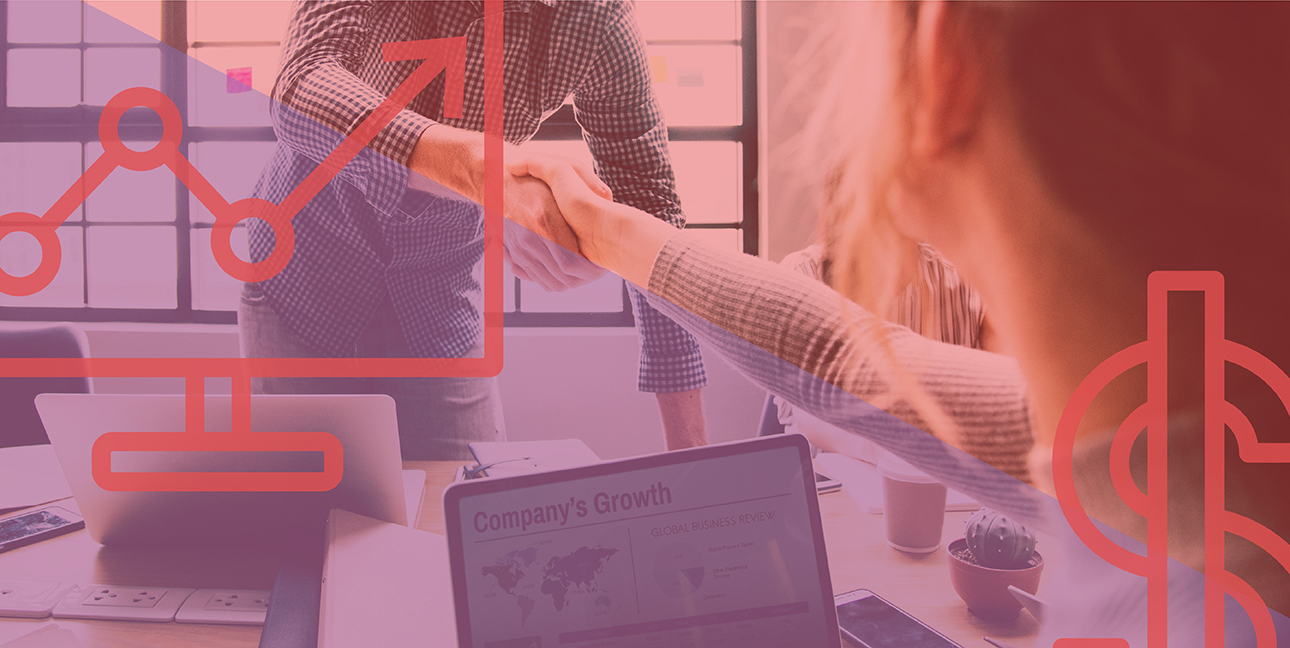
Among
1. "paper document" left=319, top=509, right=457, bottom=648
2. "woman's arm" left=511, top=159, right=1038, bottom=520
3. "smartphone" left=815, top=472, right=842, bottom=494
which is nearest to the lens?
"woman's arm" left=511, top=159, right=1038, bottom=520

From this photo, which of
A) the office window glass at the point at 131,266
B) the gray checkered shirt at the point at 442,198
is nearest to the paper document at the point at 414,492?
the gray checkered shirt at the point at 442,198

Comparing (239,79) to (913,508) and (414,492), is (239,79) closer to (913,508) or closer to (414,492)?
(414,492)

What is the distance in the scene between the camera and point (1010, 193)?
22 centimetres

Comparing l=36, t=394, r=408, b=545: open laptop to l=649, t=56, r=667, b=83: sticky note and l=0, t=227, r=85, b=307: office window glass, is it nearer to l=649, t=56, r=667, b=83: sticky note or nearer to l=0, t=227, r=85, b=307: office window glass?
l=649, t=56, r=667, b=83: sticky note

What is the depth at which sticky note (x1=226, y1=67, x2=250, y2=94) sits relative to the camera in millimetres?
2488

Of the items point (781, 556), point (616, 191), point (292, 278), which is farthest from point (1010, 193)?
point (292, 278)

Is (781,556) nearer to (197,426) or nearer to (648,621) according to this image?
(648,621)

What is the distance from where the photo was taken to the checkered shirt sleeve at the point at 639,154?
1.02 metres

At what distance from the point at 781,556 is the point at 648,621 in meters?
0.10

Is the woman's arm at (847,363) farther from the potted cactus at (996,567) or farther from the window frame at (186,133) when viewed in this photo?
the window frame at (186,133)

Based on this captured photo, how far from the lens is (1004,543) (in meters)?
0.54
